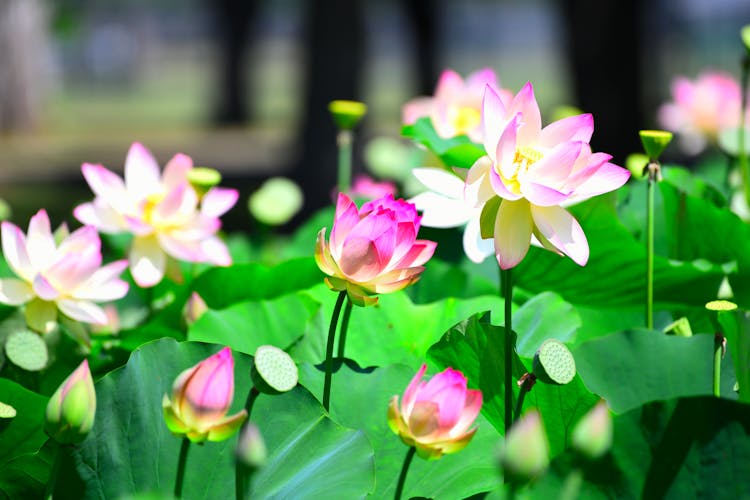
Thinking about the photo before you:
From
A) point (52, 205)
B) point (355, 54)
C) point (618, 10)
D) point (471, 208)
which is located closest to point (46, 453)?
point (471, 208)

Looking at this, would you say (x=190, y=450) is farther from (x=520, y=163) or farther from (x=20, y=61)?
(x=20, y=61)

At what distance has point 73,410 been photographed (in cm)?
60

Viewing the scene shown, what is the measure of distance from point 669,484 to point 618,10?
414 centimetres

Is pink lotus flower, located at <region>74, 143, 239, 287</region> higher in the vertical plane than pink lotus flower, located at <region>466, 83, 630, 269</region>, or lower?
lower

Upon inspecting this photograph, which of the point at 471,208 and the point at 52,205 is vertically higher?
the point at 471,208

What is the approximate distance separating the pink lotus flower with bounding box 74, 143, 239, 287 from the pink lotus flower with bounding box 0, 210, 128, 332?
0.10 metres

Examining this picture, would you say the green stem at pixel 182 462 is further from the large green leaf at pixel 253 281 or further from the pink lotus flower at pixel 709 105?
the pink lotus flower at pixel 709 105

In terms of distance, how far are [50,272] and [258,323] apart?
0.19m

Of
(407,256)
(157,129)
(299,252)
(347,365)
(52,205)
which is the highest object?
(407,256)

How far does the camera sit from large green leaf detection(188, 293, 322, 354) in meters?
0.93

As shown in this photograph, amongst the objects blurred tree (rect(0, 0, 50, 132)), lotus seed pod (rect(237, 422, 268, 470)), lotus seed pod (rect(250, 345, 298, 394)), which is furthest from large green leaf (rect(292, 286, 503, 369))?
blurred tree (rect(0, 0, 50, 132))

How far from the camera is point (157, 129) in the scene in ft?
46.4

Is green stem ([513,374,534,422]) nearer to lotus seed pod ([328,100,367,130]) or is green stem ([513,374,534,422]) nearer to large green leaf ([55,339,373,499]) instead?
large green leaf ([55,339,373,499])

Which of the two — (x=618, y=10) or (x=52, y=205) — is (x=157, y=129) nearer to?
(x=52, y=205)
